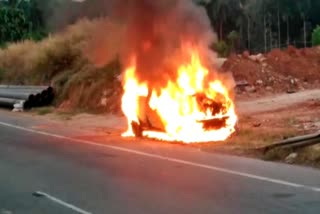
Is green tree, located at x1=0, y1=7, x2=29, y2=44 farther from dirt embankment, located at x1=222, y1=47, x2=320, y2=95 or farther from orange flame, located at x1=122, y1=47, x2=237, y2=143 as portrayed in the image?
orange flame, located at x1=122, y1=47, x2=237, y2=143

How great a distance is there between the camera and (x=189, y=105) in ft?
57.2

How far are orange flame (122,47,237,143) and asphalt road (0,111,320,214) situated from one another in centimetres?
80

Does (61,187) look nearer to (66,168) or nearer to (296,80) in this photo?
Answer: (66,168)

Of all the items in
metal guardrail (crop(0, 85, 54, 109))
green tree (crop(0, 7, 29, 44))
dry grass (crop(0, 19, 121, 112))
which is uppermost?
green tree (crop(0, 7, 29, 44))

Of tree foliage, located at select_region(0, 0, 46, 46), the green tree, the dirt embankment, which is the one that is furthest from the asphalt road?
the green tree

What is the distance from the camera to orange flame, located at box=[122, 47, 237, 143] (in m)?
17.2

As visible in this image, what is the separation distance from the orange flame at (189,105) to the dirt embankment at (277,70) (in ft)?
33.3

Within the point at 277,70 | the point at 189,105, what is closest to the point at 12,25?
the point at 277,70

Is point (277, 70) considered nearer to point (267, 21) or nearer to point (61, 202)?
point (267, 21)

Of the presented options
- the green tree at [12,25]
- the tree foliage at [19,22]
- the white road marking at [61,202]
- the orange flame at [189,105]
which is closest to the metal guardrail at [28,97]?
the orange flame at [189,105]

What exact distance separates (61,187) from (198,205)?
2689mm

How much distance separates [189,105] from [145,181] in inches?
241

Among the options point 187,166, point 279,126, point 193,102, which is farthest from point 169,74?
point 187,166

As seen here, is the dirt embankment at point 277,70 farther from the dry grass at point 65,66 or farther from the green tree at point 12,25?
the green tree at point 12,25
